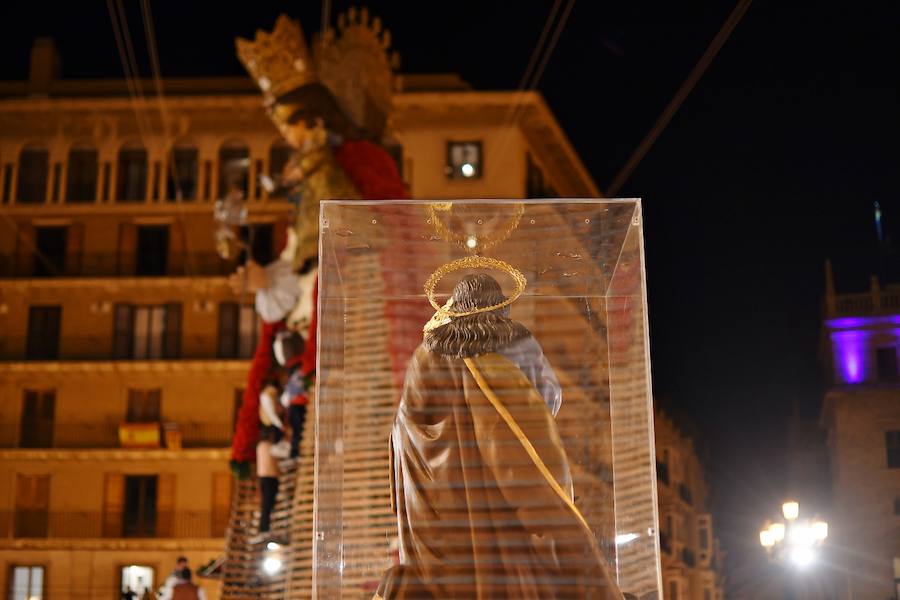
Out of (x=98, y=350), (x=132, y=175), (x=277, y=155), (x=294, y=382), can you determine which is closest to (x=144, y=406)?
(x=98, y=350)

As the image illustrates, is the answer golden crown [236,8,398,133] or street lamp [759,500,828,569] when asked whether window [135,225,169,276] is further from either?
golden crown [236,8,398,133]

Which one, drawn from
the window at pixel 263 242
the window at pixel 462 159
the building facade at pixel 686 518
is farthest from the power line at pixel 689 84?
the window at pixel 263 242

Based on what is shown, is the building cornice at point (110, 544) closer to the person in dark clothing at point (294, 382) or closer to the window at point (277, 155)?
the window at point (277, 155)

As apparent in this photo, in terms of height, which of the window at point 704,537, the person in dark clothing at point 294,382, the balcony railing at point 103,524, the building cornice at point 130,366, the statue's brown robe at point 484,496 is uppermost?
the building cornice at point 130,366

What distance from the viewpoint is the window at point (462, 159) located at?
A: 35.1 meters

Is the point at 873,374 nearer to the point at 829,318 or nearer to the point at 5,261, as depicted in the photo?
the point at 829,318

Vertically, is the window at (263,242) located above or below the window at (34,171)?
below

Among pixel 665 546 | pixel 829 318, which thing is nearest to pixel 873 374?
pixel 829 318

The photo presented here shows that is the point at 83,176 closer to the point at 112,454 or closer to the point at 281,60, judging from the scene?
the point at 112,454

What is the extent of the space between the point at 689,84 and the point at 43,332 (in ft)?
74.6

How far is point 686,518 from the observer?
143 ft

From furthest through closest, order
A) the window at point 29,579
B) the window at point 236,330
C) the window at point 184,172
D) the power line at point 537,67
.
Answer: the window at point 184,172
the window at point 236,330
the window at point 29,579
the power line at point 537,67

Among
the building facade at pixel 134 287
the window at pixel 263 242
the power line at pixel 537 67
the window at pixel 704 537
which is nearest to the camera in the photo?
the power line at pixel 537 67

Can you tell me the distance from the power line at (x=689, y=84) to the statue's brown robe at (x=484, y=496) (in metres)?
9.00
